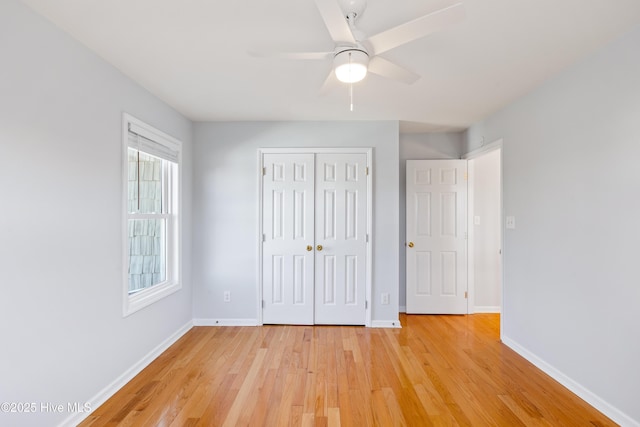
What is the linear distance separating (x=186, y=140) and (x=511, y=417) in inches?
152

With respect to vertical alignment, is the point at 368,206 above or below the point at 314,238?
above

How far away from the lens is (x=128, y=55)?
2.16m

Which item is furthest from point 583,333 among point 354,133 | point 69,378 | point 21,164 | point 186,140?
point 186,140

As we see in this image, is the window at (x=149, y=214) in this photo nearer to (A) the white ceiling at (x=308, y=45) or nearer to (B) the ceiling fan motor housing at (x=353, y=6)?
(A) the white ceiling at (x=308, y=45)

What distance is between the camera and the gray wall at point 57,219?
155cm

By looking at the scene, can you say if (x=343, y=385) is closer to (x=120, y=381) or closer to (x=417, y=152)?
(x=120, y=381)

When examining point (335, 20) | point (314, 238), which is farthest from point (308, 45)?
point (314, 238)

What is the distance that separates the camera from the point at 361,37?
5.11ft

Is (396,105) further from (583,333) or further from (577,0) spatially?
(583,333)

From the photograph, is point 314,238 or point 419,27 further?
point 314,238

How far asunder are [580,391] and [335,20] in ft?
9.64

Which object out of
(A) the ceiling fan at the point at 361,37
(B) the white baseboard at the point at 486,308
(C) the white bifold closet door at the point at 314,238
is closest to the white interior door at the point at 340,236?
(C) the white bifold closet door at the point at 314,238

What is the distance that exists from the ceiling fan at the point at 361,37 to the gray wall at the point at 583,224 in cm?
138

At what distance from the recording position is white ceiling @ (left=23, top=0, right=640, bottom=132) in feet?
5.42
